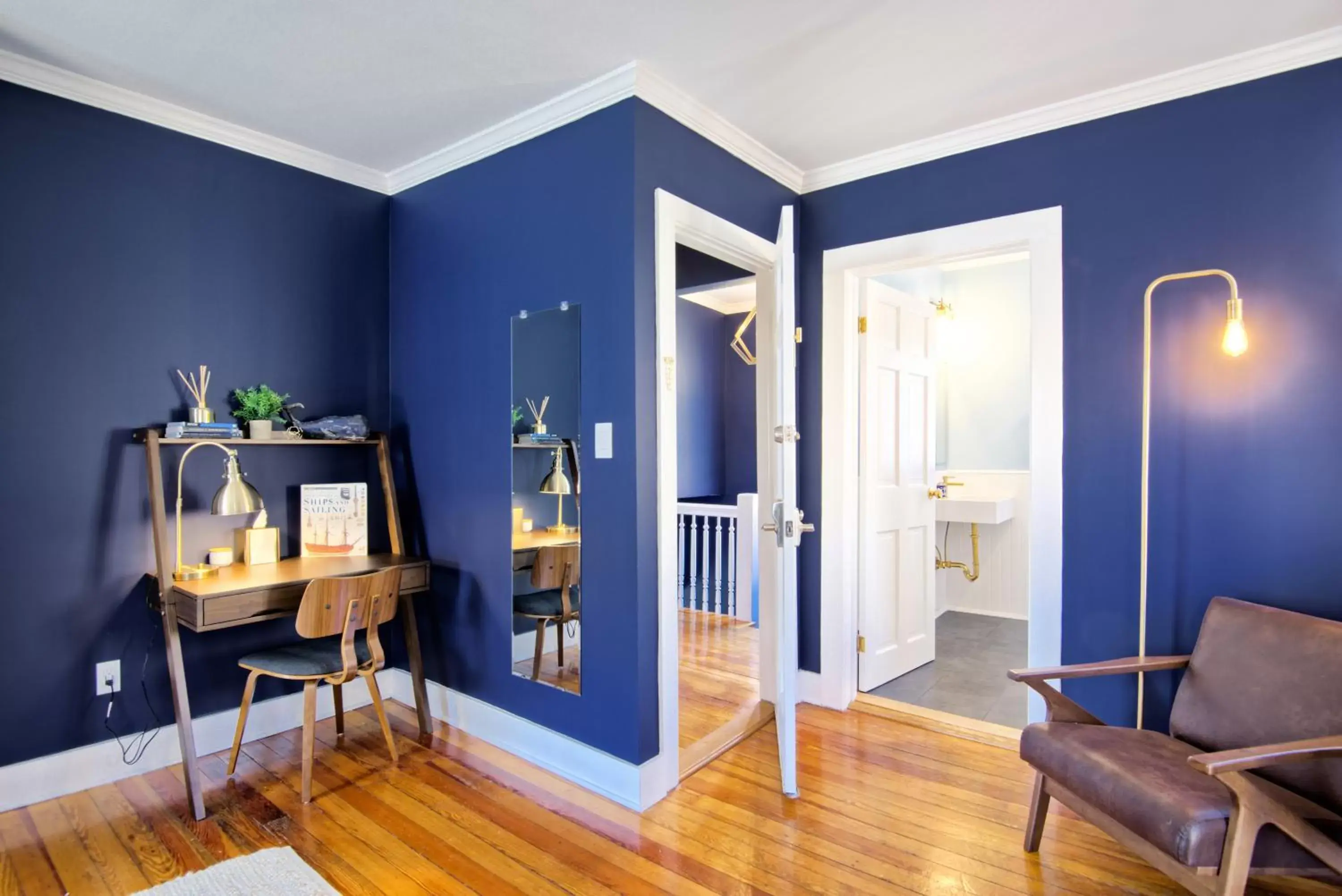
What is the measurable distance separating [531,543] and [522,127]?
1.68 m

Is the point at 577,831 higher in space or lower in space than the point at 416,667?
lower

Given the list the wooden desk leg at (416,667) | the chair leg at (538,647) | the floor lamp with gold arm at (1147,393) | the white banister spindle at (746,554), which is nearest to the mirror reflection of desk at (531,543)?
the chair leg at (538,647)

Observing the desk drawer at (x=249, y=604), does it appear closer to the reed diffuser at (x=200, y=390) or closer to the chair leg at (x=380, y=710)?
the chair leg at (x=380, y=710)

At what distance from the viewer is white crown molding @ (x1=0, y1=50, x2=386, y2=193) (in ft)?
7.98

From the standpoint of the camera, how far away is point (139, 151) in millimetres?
2730

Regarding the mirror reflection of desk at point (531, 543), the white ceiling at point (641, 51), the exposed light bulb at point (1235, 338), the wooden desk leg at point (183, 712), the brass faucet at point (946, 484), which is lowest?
the wooden desk leg at point (183, 712)

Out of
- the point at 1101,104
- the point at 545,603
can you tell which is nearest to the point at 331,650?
the point at 545,603

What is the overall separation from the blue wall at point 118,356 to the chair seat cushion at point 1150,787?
311 centimetres

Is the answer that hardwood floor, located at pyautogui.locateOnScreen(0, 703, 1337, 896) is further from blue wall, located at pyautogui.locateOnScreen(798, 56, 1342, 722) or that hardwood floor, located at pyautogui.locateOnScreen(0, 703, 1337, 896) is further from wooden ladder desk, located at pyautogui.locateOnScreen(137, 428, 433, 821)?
blue wall, located at pyautogui.locateOnScreen(798, 56, 1342, 722)

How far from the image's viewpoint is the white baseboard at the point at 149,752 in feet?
7.98

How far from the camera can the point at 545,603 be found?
2818mm

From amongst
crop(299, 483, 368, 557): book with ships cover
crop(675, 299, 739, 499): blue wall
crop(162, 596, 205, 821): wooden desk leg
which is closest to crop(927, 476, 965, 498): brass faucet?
crop(675, 299, 739, 499): blue wall

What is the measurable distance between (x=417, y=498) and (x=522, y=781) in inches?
55.8

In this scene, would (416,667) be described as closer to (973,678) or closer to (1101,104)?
(973,678)
